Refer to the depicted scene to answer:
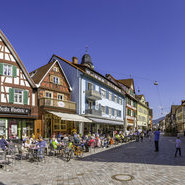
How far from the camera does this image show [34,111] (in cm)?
2206

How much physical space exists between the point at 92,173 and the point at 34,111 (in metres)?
14.8

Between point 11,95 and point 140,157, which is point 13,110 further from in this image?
point 140,157

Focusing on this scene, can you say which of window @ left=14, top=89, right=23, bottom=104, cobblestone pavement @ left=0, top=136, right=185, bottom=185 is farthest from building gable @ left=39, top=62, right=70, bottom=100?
cobblestone pavement @ left=0, top=136, right=185, bottom=185

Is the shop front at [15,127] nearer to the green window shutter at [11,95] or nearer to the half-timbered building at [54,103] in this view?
the half-timbered building at [54,103]

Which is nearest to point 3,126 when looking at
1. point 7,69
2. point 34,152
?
point 7,69

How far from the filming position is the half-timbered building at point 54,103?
74.0ft

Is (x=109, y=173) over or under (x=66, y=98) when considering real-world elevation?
under

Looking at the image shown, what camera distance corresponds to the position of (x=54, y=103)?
77.1ft

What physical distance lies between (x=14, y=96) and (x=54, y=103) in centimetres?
454

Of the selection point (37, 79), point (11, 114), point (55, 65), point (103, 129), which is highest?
point (55, 65)

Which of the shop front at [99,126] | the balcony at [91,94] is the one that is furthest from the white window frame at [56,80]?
the shop front at [99,126]

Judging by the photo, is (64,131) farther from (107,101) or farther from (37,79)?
(107,101)

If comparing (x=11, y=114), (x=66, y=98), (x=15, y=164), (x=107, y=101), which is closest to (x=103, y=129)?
(x=107, y=101)

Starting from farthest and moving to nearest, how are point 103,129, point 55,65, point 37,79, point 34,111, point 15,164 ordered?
point 103,129, point 55,65, point 37,79, point 34,111, point 15,164
